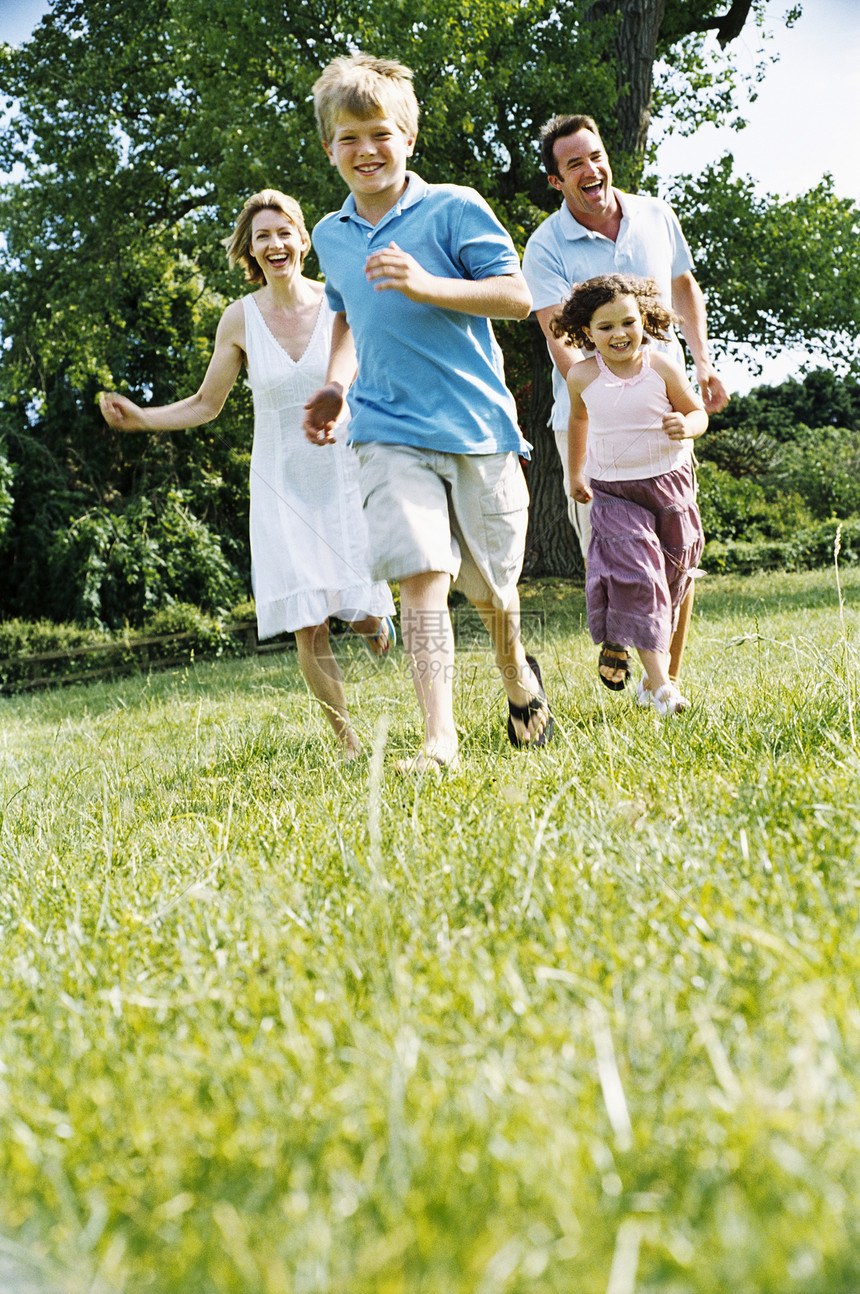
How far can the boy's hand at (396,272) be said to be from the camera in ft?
8.72

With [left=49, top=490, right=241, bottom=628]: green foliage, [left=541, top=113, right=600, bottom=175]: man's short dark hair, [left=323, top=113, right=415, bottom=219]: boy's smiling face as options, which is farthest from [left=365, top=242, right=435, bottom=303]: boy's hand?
[left=49, top=490, right=241, bottom=628]: green foliage

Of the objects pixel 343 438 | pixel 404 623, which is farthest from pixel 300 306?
pixel 404 623

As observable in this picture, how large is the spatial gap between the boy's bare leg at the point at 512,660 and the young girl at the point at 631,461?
Answer: 46 centimetres

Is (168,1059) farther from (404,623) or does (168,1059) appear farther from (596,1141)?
(404,623)

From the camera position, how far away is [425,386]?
3.12 meters

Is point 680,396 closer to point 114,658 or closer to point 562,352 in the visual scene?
point 562,352

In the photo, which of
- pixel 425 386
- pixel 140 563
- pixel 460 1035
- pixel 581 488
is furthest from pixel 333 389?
pixel 140 563

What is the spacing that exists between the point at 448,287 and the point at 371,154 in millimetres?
569

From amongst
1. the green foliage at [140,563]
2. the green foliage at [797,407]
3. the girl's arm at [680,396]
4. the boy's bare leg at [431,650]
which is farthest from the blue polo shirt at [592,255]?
the green foliage at [797,407]

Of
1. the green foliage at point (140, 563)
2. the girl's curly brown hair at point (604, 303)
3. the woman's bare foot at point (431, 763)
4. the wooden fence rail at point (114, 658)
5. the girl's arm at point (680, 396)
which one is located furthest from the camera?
the green foliage at point (140, 563)

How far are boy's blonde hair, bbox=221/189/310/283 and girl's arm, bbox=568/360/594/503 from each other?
1167 mm

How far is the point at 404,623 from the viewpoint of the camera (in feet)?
9.93

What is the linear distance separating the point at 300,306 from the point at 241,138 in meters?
7.15

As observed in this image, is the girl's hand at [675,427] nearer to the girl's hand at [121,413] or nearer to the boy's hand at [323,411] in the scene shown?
the boy's hand at [323,411]
